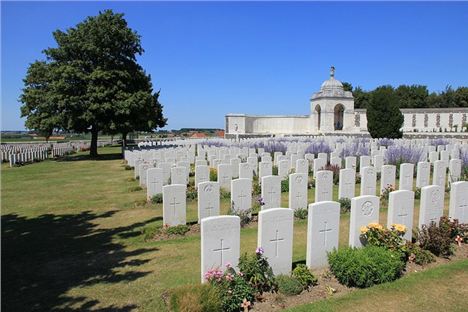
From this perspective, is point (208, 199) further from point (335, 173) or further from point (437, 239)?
point (335, 173)

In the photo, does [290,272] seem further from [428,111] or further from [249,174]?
[428,111]

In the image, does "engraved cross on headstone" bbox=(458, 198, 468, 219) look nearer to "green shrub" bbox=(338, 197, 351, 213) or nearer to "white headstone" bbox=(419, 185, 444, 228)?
"white headstone" bbox=(419, 185, 444, 228)

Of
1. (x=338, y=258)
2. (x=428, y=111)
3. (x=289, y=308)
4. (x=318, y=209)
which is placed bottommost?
(x=289, y=308)

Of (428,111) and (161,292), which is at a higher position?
(428,111)

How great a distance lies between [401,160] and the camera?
1527cm

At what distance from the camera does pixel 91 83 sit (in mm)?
25469

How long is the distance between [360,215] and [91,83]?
24.0 metres

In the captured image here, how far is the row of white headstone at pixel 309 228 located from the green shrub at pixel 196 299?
1.56ft

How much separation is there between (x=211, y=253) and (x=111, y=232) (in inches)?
158

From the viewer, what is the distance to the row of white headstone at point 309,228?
493 cm

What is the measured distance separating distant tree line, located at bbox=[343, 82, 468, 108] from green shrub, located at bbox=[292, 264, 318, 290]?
64.2 meters

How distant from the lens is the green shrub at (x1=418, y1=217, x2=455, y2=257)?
6098 mm

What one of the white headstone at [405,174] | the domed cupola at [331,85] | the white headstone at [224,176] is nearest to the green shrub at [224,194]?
the white headstone at [224,176]

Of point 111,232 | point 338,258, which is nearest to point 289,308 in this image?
point 338,258
